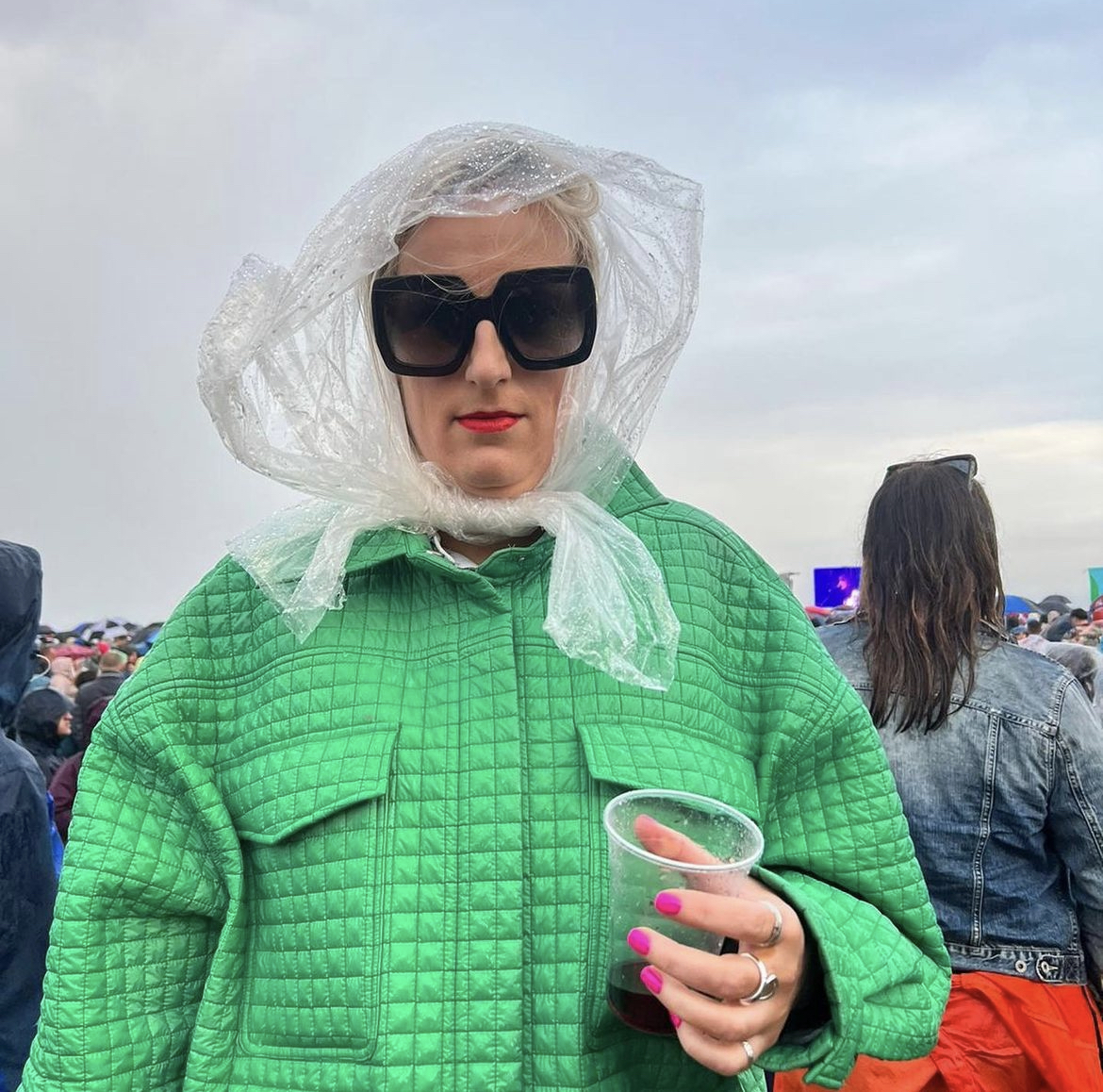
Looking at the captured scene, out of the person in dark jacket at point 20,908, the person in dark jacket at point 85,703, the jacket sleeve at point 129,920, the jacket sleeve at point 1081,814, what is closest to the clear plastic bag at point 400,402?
the jacket sleeve at point 129,920

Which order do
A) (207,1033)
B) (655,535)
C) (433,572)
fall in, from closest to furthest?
(207,1033) → (433,572) → (655,535)

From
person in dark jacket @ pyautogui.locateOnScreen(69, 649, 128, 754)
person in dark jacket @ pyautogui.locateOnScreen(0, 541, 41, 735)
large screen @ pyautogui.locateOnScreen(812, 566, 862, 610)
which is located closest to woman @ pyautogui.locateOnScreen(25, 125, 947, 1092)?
person in dark jacket @ pyautogui.locateOnScreen(0, 541, 41, 735)

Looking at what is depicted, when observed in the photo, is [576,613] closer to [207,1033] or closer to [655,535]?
[655,535]

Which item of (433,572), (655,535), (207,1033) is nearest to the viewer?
(207,1033)

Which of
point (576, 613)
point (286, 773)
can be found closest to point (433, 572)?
point (576, 613)

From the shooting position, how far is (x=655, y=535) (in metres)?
1.58

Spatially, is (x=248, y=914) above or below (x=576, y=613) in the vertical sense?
below

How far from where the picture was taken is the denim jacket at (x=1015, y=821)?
8.05 feet

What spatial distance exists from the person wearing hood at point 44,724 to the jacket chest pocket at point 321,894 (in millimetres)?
4157

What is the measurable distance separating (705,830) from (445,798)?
319 mm

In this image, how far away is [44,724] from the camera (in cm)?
512

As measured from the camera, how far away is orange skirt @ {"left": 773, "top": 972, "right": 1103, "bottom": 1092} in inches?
88.7

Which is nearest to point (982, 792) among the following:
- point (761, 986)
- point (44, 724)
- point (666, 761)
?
point (666, 761)

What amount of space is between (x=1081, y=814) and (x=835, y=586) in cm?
1362
